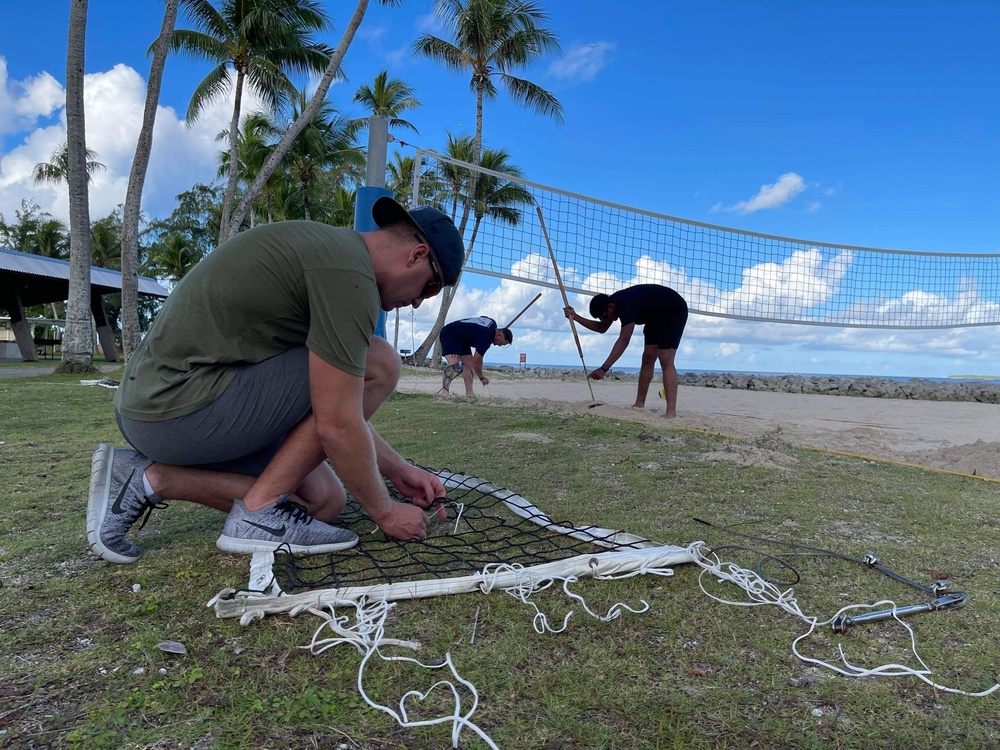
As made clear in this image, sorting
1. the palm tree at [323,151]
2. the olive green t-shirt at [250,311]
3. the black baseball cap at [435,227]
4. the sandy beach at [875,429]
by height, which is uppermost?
the palm tree at [323,151]

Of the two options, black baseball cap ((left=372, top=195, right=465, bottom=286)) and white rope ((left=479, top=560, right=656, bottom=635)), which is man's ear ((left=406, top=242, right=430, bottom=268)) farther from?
white rope ((left=479, top=560, right=656, bottom=635))

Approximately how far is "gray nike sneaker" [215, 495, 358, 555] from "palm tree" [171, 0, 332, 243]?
12026mm

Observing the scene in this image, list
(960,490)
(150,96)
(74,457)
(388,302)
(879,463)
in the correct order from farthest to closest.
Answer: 1. (150,96)
2. (879,463)
3. (74,457)
4. (960,490)
5. (388,302)

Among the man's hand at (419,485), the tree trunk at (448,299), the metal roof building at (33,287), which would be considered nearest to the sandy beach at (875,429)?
the man's hand at (419,485)

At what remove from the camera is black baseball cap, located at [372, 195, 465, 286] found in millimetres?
1603

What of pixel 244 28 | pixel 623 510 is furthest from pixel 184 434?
pixel 244 28

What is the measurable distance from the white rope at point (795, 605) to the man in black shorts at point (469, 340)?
5.62 meters

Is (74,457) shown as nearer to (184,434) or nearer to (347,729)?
(184,434)

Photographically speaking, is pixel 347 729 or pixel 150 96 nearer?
pixel 347 729

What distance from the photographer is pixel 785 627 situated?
4.26 ft

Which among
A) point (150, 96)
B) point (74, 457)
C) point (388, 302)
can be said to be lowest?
point (74, 457)

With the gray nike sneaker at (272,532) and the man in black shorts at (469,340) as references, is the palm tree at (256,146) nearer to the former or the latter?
the man in black shorts at (469,340)

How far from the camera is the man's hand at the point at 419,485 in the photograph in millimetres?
1977

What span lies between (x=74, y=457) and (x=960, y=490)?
4167 millimetres
